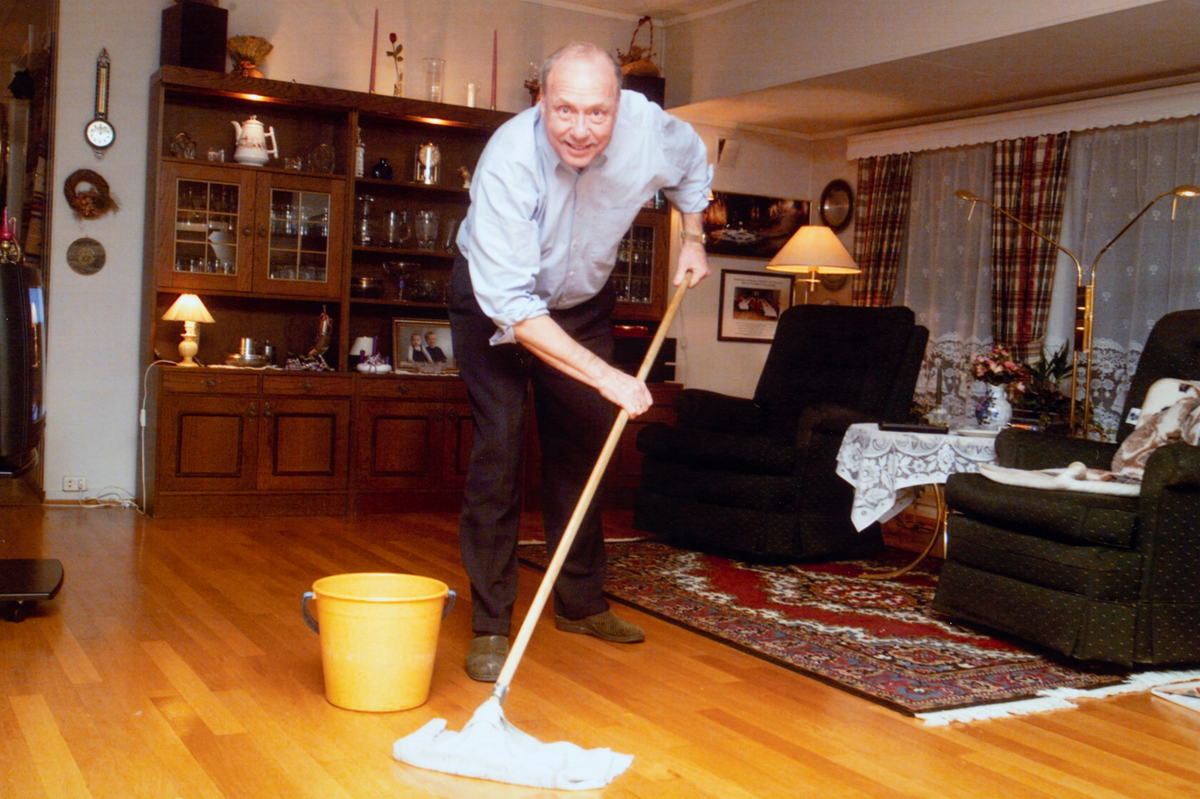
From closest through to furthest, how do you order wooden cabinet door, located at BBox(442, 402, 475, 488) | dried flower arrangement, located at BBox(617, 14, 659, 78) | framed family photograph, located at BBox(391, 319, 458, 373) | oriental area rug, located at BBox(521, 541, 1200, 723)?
oriental area rug, located at BBox(521, 541, 1200, 723)
wooden cabinet door, located at BBox(442, 402, 475, 488)
framed family photograph, located at BBox(391, 319, 458, 373)
dried flower arrangement, located at BBox(617, 14, 659, 78)

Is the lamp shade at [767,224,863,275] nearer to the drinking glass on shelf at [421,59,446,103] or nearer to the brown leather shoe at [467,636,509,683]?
the drinking glass on shelf at [421,59,446,103]

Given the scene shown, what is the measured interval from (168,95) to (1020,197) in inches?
160

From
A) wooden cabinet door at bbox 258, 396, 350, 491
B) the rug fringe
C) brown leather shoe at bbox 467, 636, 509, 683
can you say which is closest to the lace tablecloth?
the rug fringe

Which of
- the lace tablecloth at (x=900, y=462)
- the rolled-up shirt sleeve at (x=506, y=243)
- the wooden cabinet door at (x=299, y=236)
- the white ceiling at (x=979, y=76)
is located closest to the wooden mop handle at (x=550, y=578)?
the rolled-up shirt sleeve at (x=506, y=243)

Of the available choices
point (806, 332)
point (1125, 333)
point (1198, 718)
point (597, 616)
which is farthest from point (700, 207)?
point (1125, 333)

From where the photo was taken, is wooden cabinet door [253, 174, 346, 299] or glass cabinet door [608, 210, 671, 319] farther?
glass cabinet door [608, 210, 671, 319]

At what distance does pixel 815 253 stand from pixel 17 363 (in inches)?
155

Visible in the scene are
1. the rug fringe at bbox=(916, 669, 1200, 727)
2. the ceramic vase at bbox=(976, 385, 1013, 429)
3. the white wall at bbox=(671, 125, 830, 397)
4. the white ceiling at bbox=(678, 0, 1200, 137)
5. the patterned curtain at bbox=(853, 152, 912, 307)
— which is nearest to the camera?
the rug fringe at bbox=(916, 669, 1200, 727)

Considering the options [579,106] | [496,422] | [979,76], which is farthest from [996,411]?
[579,106]

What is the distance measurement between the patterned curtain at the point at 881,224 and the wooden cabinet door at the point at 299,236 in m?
2.91

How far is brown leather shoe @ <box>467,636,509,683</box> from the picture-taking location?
2.59 meters

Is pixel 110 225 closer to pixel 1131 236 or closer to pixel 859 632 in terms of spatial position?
pixel 859 632

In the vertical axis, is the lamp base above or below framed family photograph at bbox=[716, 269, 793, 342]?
below

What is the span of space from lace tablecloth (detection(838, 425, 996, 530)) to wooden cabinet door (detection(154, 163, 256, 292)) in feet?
9.33
